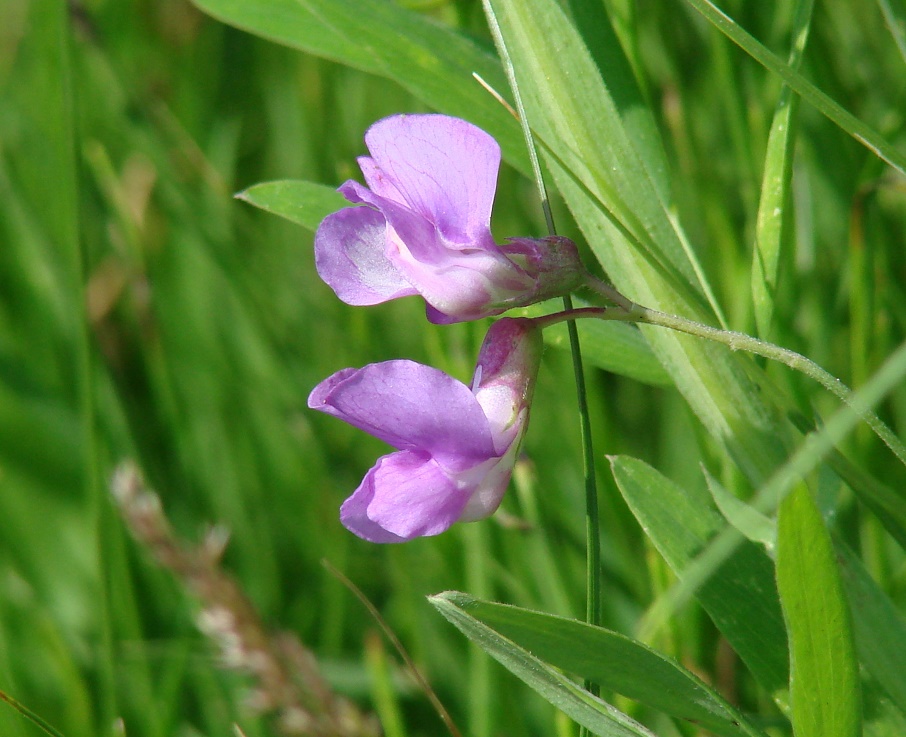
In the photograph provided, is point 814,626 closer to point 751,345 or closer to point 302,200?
point 751,345

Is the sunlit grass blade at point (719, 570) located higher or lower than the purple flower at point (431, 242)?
lower

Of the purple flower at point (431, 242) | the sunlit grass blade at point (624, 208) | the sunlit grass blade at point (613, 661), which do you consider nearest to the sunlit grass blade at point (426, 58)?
the sunlit grass blade at point (624, 208)

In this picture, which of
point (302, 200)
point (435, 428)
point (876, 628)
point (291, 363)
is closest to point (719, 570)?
point (876, 628)

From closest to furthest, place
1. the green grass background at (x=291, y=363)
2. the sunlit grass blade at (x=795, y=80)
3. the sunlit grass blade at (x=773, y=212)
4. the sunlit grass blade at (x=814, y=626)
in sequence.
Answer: the sunlit grass blade at (x=814, y=626) → the sunlit grass blade at (x=795, y=80) → the sunlit grass blade at (x=773, y=212) → the green grass background at (x=291, y=363)

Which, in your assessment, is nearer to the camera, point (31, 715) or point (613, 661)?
point (613, 661)

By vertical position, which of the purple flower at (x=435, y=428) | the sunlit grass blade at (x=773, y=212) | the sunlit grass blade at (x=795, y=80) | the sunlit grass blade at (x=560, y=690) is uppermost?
the sunlit grass blade at (x=795, y=80)

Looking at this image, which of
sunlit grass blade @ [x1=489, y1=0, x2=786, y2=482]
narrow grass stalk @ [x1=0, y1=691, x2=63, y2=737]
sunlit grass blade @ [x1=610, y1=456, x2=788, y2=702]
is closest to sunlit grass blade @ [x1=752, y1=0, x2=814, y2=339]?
sunlit grass blade @ [x1=489, y1=0, x2=786, y2=482]

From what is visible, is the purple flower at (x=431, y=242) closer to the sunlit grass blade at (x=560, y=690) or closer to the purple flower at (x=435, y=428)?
the purple flower at (x=435, y=428)
